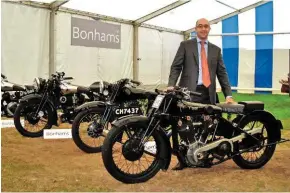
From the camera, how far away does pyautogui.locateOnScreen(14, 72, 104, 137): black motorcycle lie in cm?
518

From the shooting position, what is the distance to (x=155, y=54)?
38.4ft

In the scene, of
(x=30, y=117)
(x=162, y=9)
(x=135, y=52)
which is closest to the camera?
(x=30, y=117)

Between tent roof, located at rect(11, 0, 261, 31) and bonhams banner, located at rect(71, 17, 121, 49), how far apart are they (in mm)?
282

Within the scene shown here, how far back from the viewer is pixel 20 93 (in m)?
6.67

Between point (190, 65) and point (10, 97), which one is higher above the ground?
point (190, 65)

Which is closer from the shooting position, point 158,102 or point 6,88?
point 158,102

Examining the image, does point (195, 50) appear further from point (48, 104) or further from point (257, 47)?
point (257, 47)

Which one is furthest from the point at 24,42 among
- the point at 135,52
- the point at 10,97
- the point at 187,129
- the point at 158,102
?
the point at 187,129

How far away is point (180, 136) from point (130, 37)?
25.4ft

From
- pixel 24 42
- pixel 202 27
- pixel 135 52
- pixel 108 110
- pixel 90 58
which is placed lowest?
pixel 108 110

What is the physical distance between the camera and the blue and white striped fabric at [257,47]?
1181 cm

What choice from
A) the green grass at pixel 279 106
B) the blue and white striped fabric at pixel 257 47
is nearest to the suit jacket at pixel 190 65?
the green grass at pixel 279 106

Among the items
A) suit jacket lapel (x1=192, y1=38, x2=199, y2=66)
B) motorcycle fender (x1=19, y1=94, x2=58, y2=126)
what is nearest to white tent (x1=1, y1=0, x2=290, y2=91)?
motorcycle fender (x1=19, y1=94, x2=58, y2=126)

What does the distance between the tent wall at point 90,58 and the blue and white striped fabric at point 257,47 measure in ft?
12.1
